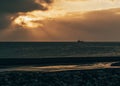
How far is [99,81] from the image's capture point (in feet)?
154

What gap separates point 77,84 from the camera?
45.2 metres

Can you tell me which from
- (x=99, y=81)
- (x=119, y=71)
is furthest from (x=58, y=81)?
(x=119, y=71)

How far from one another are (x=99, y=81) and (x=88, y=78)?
1831 mm

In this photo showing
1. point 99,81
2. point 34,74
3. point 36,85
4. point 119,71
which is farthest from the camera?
point 119,71

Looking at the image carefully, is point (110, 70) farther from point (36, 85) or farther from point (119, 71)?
point (36, 85)

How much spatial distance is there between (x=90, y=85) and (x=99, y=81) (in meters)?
2.13

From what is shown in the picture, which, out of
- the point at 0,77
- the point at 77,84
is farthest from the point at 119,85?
the point at 0,77

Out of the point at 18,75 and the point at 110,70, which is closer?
the point at 18,75

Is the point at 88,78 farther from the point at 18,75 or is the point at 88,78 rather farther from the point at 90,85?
the point at 18,75

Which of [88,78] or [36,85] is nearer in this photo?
[36,85]

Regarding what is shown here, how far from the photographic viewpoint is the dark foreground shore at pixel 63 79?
45344 mm

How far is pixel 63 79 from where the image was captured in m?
47.4

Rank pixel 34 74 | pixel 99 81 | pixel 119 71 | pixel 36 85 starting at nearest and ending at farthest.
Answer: pixel 36 85 < pixel 99 81 < pixel 34 74 < pixel 119 71

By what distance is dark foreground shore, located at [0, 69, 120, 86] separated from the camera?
45344 mm
